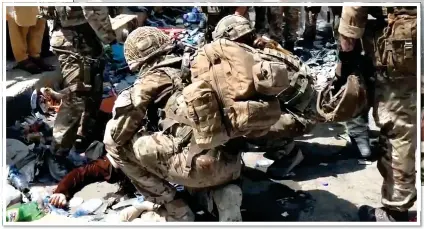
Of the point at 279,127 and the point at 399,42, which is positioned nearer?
the point at 399,42

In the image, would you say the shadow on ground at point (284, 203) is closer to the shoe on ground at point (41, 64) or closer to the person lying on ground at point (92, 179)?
the person lying on ground at point (92, 179)

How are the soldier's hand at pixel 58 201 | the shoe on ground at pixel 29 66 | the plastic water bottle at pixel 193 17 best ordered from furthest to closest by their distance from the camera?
the plastic water bottle at pixel 193 17
the shoe on ground at pixel 29 66
the soldier's hand at pixel 58 201

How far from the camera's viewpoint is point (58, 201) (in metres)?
4.62

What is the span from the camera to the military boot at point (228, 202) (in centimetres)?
397

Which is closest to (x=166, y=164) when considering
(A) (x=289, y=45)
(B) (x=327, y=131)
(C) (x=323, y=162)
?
(C) (x=323, y=162)

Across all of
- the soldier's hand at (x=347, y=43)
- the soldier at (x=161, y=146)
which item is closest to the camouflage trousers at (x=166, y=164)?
the soldier at (x=161, y=146)

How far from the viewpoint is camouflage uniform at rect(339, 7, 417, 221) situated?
382 cm

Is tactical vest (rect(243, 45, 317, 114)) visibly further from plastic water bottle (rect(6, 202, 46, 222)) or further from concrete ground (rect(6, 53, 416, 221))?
plastic water bottle (rect(6, 202, 46, 222))

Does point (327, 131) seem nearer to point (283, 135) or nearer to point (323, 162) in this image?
point (323, 162)

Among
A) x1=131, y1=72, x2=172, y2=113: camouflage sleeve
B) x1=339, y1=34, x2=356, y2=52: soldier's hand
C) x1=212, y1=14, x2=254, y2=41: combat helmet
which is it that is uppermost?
x1=212, y1=14, x2=254, y2=41: combat helmet

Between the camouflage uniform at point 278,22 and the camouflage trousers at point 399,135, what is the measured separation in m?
2.89

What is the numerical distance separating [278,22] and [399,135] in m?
3.31

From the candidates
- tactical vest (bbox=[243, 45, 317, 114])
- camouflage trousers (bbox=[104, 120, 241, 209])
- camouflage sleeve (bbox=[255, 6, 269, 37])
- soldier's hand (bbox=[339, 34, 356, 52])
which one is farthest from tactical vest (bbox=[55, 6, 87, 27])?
camouflage sleeve (bbox=[255, 6, 269, 37])
